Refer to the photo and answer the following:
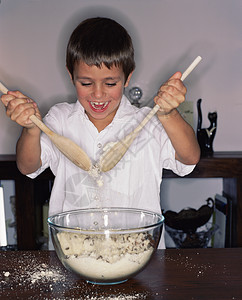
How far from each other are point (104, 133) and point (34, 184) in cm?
91

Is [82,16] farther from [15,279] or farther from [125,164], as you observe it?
[15,279]

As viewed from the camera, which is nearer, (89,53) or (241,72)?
(89,53)

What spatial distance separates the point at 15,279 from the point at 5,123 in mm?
1779

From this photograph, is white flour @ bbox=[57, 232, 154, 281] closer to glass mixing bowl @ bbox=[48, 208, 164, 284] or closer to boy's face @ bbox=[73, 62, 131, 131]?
glass mixing bowl @ bbox=[48, 208, 164, 284]

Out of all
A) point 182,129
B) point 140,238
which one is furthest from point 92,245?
point 182,129

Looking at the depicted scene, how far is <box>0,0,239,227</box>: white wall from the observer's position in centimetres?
234

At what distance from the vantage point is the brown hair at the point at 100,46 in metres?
1.11

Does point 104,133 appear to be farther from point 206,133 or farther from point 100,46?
point 206,133

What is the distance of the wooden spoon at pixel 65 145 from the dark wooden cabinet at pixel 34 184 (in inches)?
42.6

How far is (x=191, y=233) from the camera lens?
2121 millimetres

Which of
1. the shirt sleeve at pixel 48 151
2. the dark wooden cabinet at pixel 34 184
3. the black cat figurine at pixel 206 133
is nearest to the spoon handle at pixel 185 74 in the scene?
the shirt sleeve at pixel 48 151

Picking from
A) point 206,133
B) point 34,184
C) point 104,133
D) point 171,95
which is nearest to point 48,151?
point 104,133

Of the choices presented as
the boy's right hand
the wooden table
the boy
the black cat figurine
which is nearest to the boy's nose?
the boy

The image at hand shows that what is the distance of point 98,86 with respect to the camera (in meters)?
1.11
